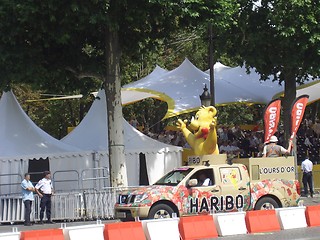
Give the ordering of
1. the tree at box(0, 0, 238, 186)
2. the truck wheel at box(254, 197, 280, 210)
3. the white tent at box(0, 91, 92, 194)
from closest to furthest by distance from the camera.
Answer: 1. the truck wheel at box(254, 197, 280, 210)
2. the tree at box(0, 0, 238, 186)
3. the white tent at box(0, 91, 92, 194)

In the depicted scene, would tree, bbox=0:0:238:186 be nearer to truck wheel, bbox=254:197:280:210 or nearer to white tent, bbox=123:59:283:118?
white tent, bbox=123:59:283:118

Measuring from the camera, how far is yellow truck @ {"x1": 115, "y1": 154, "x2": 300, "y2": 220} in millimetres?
18922

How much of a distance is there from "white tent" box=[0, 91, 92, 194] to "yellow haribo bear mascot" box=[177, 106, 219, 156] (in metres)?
4.08

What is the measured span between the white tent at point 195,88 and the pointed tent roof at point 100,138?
3846 mm

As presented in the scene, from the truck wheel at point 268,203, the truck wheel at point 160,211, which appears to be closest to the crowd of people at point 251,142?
the truck wheel at point 268,203

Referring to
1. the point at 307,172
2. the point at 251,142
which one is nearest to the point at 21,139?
the point at 307,172

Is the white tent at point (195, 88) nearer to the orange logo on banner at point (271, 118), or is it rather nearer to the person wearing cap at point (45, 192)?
the orange logo on banner at point (271, 118)

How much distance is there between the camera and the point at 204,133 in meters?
24.1

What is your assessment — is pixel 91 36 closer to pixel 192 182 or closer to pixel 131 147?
pixel 131 147

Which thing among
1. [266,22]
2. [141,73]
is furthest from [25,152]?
[141,73]

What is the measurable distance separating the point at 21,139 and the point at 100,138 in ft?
10.4

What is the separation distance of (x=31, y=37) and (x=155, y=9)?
4.07m

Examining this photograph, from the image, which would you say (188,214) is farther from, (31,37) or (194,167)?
(31,37)

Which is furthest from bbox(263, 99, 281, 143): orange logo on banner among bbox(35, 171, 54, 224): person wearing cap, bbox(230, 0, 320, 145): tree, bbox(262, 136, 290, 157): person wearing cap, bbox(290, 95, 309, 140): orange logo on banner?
bbox(35, 171, 54, 224): person wearing cap
